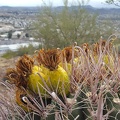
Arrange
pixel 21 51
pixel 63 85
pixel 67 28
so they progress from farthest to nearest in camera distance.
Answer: pixel 21 51 < pixel 67 28 < pixel 63 85

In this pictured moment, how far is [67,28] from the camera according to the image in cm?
1898

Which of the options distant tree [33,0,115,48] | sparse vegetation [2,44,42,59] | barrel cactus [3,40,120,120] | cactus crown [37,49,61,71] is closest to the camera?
barrel cactus [3,40,120,120]

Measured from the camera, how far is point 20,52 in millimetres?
22031

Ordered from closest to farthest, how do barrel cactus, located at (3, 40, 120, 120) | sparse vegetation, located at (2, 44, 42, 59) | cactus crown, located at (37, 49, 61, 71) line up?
barrel cactus, located at (3, 40, 120, 120), cactus crown, located at (37, 49, 61, 71), sparse vegetation, located at (2, 44, 42, 59)

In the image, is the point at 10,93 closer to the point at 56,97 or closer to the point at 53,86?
the point at 53,86

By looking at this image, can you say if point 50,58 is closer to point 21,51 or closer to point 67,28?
point 67,28

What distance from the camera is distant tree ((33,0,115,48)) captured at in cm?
1900

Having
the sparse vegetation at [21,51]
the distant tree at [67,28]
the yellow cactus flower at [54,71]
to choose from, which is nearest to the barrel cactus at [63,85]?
the yellow cactus flower at [54,71]

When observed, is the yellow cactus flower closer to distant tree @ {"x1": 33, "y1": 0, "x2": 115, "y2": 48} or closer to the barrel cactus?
the barrel cactus

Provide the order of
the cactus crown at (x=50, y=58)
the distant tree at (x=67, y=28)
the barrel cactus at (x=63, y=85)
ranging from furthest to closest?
the distant tree at (x=67, y=28) < the cactus crown at (x=50, y=58) < the barrel cactus at (x=63, y=85)

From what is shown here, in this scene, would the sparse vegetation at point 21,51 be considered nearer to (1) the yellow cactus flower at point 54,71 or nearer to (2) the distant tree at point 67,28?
(2) the distant tree at point 67,28

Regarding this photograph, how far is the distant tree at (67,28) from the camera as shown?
19.0 meters

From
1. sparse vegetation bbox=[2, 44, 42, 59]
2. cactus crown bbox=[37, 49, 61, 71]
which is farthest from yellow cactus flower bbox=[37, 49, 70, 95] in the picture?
sparse vegetation bbox=[2, 44, 42, 59]

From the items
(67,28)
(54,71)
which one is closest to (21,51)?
(67,28)
